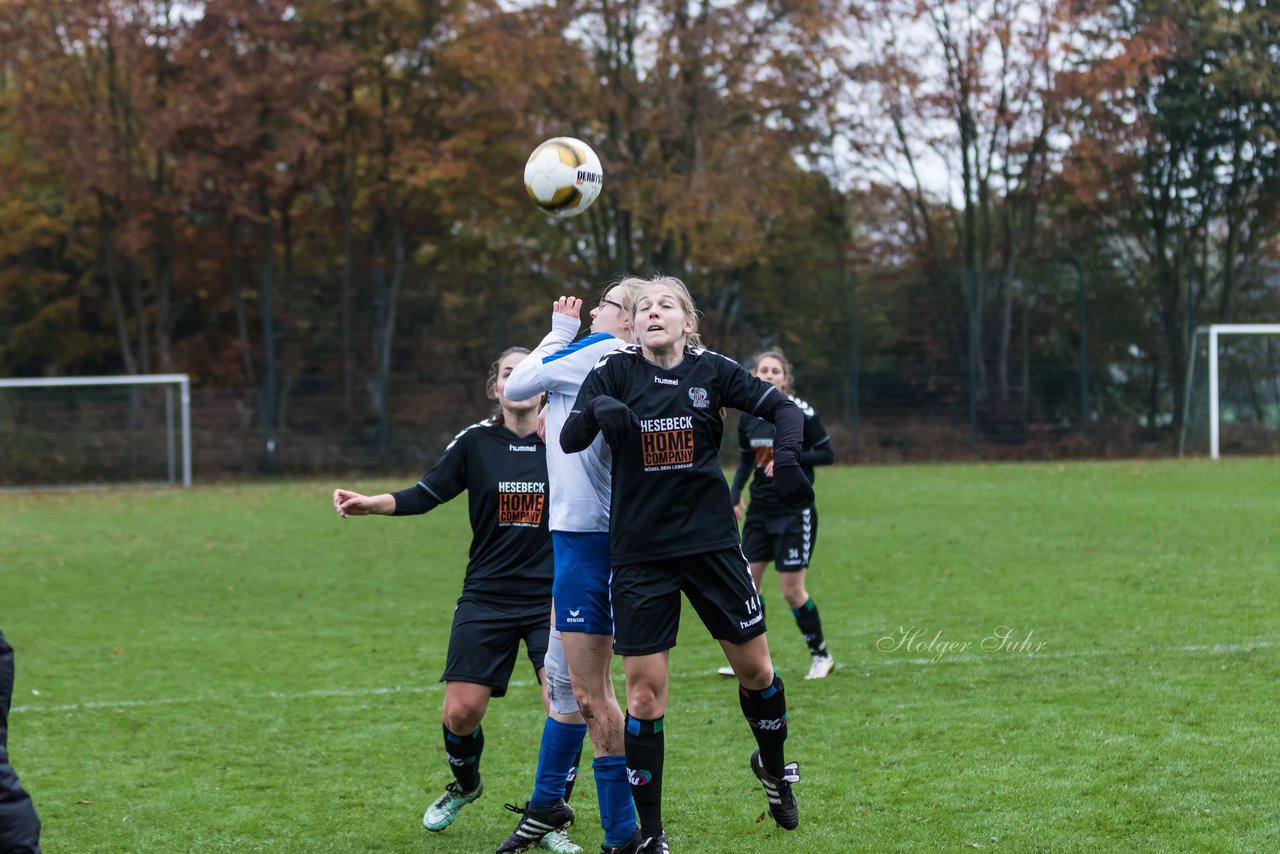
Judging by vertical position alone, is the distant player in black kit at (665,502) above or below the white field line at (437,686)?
above

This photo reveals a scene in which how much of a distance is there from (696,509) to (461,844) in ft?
5.28

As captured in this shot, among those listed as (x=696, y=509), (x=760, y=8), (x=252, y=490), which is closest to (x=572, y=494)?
(x=696, y=509)

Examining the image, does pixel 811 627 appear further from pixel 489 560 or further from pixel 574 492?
pixel 574 492

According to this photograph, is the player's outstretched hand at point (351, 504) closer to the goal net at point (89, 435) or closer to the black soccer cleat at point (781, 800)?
the black soccer cleat at point (781, 800)

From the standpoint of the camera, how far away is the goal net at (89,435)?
2423 centimetres

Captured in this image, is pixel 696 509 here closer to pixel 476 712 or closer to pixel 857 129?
pixel 476 712

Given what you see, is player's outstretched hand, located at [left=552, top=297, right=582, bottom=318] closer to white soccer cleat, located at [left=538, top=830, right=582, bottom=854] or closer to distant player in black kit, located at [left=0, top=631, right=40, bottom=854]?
white soccer cleat, located at [left=538, top=830, right=582, bottom=854]

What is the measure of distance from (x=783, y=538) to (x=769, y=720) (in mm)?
3118

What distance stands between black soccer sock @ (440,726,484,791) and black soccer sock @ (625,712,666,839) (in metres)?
0.87

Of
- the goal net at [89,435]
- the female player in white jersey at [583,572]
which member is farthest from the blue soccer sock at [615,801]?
the goal net at [89,435]

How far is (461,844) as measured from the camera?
506cm

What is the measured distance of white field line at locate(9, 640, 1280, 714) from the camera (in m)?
7.45

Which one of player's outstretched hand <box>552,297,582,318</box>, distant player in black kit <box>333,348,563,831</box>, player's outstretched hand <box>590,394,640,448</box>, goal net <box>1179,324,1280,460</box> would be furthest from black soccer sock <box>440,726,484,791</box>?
goal net <box>1179,324,1280,460</box>

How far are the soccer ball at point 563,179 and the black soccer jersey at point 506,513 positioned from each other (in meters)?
1.07
